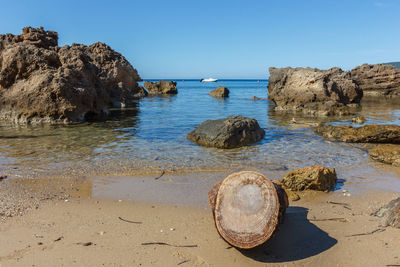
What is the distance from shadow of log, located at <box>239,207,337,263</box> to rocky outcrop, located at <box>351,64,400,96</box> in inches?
1496

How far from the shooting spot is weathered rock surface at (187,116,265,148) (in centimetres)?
947

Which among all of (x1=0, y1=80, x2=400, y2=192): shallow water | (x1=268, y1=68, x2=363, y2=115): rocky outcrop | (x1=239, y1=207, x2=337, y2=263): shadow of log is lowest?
(x1=239, y1=207, x2=337, y2=263): shadow of log

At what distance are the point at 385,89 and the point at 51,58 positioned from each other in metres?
38.5

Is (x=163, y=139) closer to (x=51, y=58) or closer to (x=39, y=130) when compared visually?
(x=39, y=130)

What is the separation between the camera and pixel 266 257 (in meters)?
3.42

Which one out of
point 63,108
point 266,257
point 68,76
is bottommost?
point 266,257

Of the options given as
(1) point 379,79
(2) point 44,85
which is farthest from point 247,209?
(1) point 379,79

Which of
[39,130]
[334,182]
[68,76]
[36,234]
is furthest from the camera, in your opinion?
[68,76]

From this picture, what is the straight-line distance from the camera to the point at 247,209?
10.9ft

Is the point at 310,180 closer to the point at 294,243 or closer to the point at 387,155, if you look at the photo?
the point at 294,243

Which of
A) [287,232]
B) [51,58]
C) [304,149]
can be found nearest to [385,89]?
[304,149]

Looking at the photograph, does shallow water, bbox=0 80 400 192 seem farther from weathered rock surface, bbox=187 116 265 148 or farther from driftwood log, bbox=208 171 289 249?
driftwood log, bbox=208 171 289 249

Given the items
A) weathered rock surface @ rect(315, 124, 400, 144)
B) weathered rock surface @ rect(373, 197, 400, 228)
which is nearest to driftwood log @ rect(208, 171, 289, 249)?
weathered rock surface @ rect(373, 197, 400, 228)

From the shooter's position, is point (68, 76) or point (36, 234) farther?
point (68, 76)
